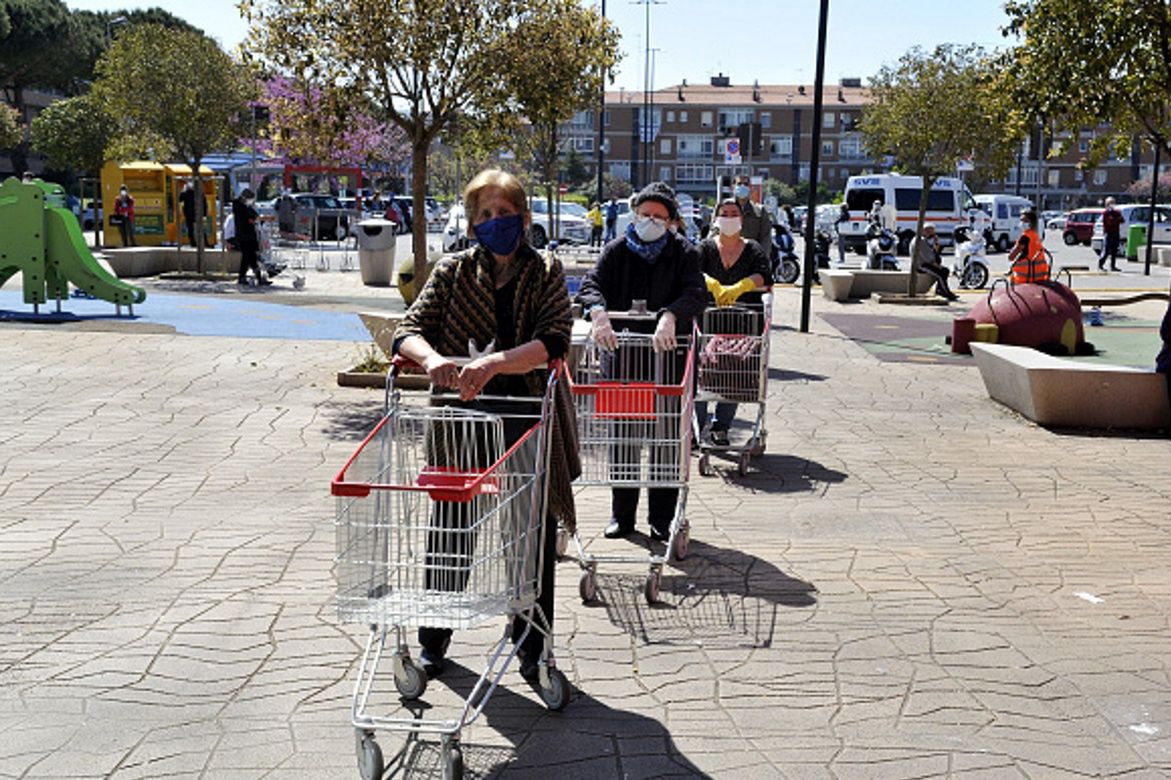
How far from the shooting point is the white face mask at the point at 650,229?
6582 mm

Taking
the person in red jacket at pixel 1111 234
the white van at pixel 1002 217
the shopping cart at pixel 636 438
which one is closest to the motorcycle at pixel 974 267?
the person in red jacket at pixel 1111 234

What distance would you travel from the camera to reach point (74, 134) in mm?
47344

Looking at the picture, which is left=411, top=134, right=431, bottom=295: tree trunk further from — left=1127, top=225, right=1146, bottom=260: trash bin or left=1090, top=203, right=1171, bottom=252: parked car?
left=1090, top=203, right=1171, bottom=252: parked car

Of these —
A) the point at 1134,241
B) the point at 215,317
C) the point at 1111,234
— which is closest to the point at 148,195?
the point at 215,317

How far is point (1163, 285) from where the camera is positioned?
96.4ft

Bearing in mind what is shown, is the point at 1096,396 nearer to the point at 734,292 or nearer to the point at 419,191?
the point at 734,292

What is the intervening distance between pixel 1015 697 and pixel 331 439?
18.8 ft

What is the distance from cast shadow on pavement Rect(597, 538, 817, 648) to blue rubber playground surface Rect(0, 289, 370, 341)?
9782 mm

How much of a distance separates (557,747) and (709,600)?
5.75 ft

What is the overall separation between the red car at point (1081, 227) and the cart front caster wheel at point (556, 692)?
2090 inches

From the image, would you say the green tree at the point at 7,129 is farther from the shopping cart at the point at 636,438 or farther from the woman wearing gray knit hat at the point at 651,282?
the shopping cart at the point at 636,438

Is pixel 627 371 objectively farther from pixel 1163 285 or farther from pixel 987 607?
pixel 1163 285

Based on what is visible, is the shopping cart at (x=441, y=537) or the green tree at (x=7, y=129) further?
the green tree at (x=7, y=129)

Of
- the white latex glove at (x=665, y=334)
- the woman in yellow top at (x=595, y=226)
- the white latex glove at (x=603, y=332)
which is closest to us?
the white latex glove at (x=603, y=332)
